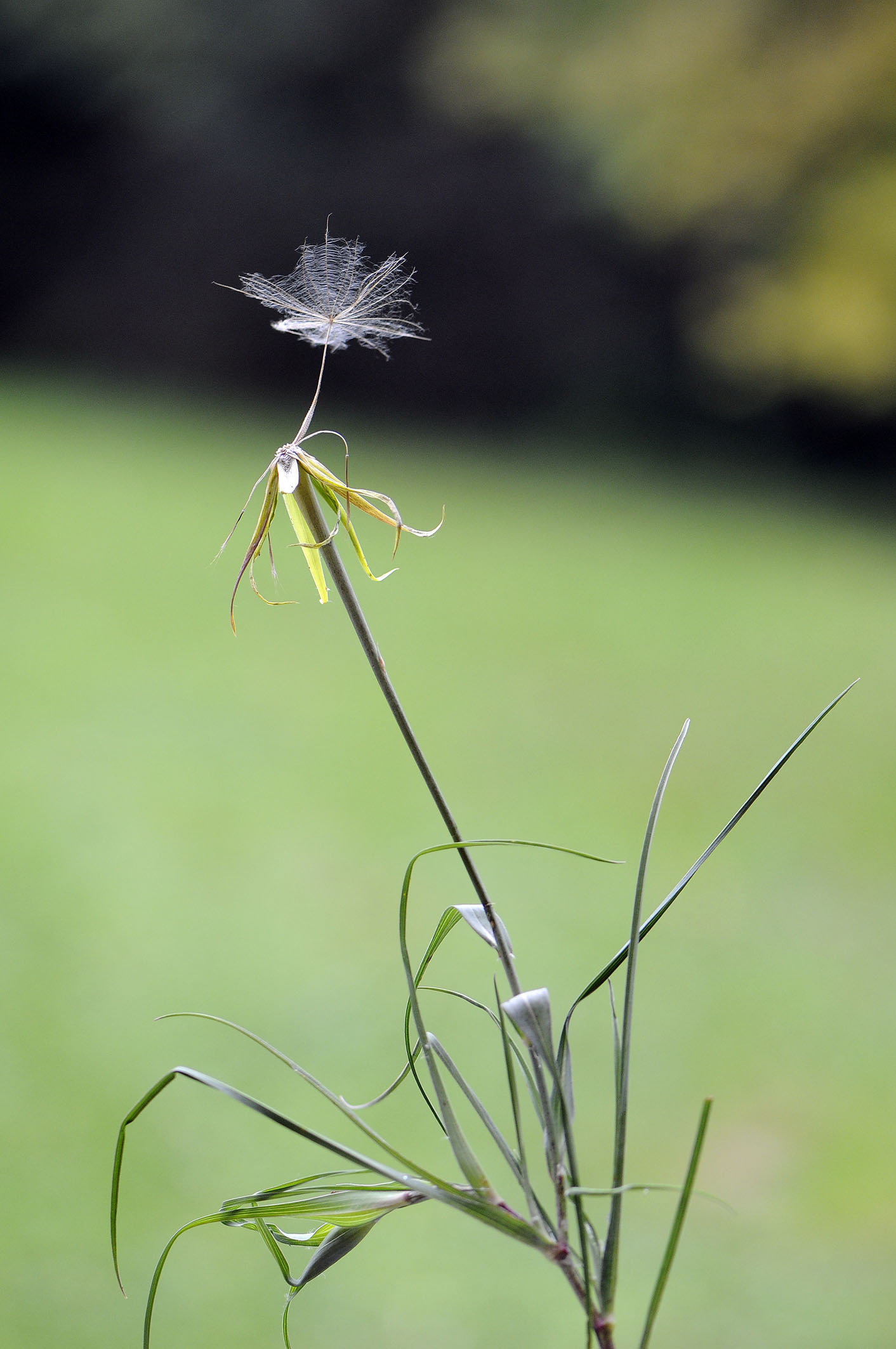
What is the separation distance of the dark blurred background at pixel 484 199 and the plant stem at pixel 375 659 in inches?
152

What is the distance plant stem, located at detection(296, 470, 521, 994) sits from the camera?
0.22 metres

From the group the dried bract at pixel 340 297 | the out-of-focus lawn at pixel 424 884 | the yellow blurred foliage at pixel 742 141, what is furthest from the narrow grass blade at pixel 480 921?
the yellow blurred foliage at pixel 742 141

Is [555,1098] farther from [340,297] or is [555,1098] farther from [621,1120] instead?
[340,297]

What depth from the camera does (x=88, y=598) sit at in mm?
2674

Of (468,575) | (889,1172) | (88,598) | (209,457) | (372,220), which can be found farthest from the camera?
(372,220)

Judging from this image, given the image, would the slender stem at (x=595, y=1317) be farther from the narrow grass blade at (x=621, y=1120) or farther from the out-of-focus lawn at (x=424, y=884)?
the out-of-focus lawn at (x=424, y=884)

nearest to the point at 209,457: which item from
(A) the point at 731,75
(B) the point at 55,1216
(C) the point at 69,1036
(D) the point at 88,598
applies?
(D) the point at 88,598

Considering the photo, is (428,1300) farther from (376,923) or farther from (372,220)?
(372,220)

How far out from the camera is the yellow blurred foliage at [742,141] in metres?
3.71

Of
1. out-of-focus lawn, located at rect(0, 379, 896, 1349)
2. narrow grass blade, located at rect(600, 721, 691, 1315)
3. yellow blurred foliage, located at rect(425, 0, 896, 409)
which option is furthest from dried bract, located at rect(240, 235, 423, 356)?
yellow blurred foliage, located at rect(425, 0, 896, 409)

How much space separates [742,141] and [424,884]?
3.28 m

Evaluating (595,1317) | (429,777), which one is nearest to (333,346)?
(429,777)

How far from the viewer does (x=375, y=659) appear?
23cm

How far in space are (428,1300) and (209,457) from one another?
9.86 feet
